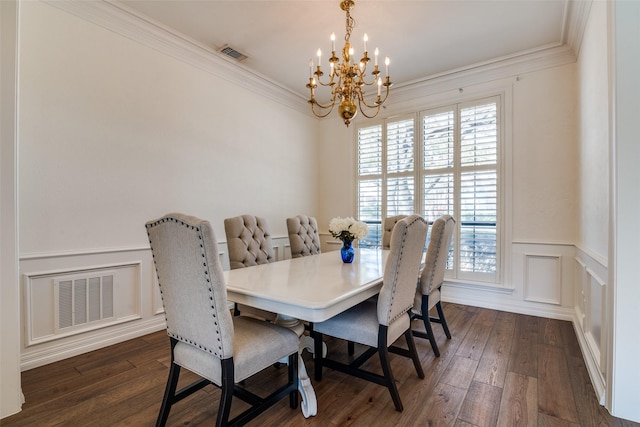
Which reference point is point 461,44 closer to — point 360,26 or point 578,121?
point 360,26

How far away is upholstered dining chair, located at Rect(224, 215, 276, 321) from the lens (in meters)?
2.56

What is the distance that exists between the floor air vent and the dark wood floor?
0.29 m

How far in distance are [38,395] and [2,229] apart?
3.46ft

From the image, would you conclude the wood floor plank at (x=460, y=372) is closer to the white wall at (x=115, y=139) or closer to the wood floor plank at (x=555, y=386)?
the wood floor plank at (x=555, y=386)

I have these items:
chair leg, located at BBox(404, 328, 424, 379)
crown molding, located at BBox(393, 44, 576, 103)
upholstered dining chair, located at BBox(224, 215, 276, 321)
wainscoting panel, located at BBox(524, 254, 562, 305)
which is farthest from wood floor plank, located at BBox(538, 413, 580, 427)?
crown molding, located at BBox(393, 44, 576, 103)

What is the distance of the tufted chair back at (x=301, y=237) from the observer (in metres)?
3.22

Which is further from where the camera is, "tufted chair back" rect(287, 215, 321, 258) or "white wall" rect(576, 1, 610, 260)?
"tufted chair back" rect(287, 215, 321, 258)

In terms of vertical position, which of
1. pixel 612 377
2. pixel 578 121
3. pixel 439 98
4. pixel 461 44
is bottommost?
pixel 612 377

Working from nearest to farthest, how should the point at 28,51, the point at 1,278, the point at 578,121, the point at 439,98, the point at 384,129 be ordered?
1. the point at 1,278
2. the point at 28,51
3. the point at 578,121
4. the point at 439,98
5. the point at 384,129

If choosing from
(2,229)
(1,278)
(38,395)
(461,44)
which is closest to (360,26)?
(461,44)

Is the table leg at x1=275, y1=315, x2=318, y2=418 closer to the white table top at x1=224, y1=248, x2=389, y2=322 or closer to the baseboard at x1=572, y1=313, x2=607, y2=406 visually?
the white table top at x1=224, y1=248, x2=389, y2=322

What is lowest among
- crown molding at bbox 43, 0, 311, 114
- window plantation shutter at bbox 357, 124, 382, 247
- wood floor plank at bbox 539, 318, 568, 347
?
wood floor plank at bbox 539, 318, 568, 347

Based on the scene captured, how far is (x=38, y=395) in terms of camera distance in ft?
6.29

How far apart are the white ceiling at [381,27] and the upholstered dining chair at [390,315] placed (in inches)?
78.6
